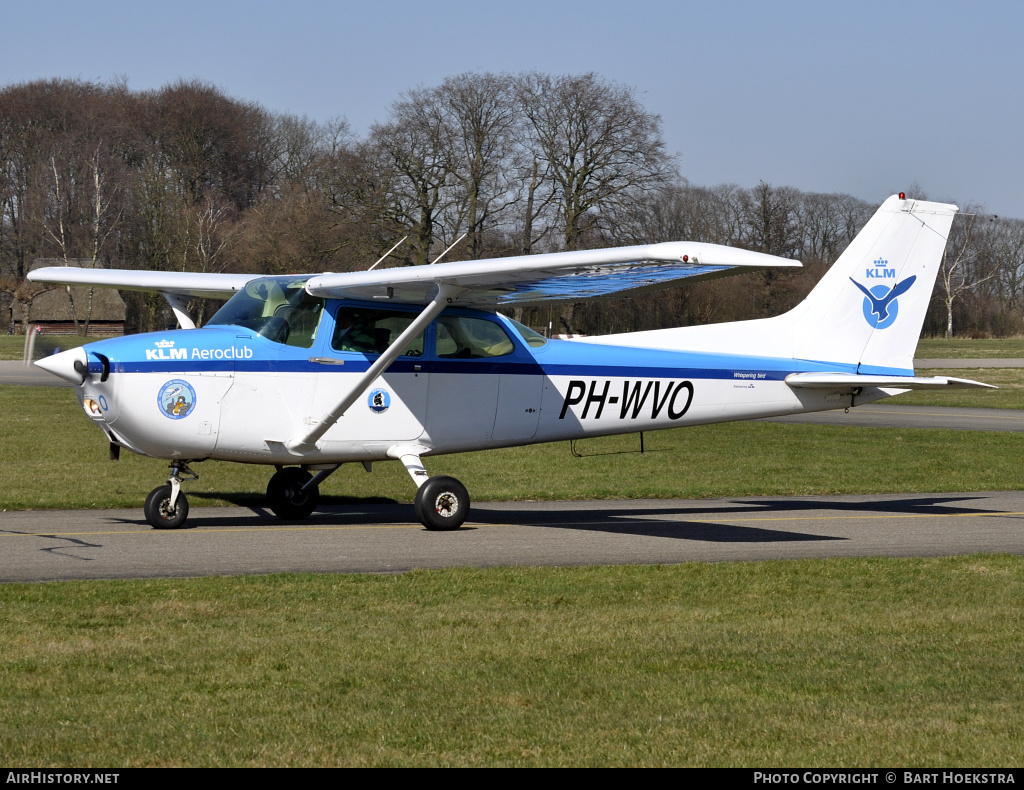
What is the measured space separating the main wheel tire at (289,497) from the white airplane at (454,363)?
0.7 inches

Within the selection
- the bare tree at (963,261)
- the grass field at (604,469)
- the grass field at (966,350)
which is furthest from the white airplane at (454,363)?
the bare tree at (963,261)

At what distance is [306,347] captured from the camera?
11.1 m

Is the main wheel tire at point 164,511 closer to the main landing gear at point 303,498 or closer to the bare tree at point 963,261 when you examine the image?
the main landing gear at point 303,498

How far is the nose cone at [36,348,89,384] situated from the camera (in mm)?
10148

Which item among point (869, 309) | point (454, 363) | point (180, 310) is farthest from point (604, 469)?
point (180, 310)

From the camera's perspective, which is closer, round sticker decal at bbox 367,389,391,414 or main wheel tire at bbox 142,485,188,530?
main wheel tire at bbox 142,485,188,530

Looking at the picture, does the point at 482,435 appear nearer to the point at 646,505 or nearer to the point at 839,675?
the point at 646,505

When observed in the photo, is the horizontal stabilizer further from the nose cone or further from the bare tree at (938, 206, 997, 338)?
the bare tree at (938, 206, 997, 338)

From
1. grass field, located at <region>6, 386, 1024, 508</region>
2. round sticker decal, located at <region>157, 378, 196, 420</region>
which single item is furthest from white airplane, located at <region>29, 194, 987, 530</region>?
grass field, located at <region>6, 386, 1024, 508</region>

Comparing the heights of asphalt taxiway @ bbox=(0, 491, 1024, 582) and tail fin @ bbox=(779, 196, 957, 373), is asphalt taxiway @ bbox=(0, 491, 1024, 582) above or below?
below

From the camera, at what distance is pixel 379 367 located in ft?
35.6

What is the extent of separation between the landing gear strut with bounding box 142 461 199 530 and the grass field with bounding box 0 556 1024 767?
9.64ft

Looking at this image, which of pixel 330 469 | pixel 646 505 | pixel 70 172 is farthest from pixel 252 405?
pixel 70 172

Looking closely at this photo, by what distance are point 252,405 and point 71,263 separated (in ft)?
171
